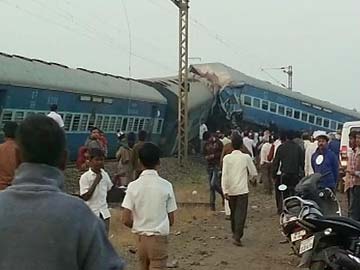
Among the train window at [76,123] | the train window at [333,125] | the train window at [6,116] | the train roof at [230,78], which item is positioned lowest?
the train window at [6,116]

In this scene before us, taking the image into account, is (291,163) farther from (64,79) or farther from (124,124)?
(124,124)

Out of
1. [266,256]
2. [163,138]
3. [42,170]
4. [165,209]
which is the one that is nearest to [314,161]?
[266,256]

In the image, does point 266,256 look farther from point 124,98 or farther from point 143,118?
point 143,118

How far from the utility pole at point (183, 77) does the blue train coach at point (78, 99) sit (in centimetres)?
148

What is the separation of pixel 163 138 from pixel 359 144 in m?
21.2

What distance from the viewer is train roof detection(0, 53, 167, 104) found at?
19078 mm

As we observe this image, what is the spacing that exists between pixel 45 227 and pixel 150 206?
337cm

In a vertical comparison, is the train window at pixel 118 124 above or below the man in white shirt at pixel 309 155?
above

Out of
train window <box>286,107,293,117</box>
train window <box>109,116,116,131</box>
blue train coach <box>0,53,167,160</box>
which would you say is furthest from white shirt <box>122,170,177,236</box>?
train window <box>286,107,293,117</box>

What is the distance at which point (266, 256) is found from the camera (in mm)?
9781

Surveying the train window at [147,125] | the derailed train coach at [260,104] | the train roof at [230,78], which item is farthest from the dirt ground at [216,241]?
the train roof at [230,78]

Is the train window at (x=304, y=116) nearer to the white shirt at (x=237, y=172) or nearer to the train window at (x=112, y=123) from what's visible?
the train window at (x=112, y=123)

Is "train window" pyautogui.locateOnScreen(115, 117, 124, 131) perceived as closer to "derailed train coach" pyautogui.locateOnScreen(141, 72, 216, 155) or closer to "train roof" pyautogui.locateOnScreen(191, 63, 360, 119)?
"derailed train coach" pyautogui.locateOnScreen(141, 72, 216, 155)

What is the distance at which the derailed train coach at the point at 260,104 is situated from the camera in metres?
34.4
